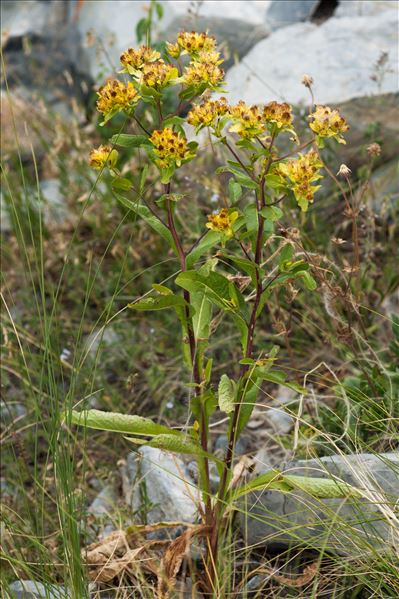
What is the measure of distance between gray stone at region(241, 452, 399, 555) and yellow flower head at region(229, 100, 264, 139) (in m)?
0.70

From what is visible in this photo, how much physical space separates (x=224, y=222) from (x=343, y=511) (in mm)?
768

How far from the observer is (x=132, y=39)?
439 centimetres

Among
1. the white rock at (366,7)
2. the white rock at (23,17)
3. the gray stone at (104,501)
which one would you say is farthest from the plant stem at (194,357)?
the white rock at (23,17)

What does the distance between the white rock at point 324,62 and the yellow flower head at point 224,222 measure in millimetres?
1859

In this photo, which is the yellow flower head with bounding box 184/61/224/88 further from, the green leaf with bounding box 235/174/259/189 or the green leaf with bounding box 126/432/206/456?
the green leaf with bounding box 126/432/206/456

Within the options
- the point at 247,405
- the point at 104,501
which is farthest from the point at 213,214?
the point at 104,501

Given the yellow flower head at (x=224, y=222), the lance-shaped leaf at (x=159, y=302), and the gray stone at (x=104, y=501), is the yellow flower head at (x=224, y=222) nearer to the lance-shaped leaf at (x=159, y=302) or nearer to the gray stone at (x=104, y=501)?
the lance-shaped leaf at (x=159, y=302)

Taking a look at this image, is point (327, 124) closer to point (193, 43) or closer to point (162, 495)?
point (193, 43)

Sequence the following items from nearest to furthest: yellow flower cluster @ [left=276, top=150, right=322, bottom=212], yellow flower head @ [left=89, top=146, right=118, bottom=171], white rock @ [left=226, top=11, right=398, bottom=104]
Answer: yellow flower cluster @ [left=276, top=150, right=322, bottom=212], yellow flower head @ [left=89, top=146, right=118, bottom=171], white rock @ [left=226, top=11, right=398, bottom=104]

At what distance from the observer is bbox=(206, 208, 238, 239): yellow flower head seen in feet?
5.75

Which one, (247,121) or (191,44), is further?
(191,44)

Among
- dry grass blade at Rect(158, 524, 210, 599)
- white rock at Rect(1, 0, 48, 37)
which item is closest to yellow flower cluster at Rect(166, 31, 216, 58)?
dry grass blade at Rect(158, 524, 210, 599)

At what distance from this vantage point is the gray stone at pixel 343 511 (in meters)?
1.83

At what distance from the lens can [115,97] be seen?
1733 millimetres
